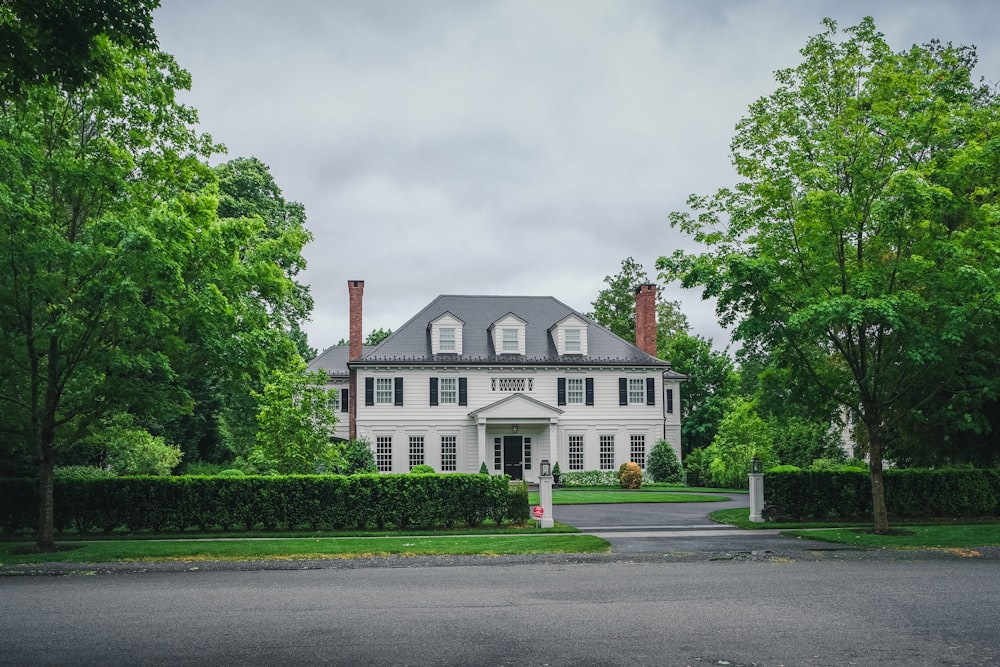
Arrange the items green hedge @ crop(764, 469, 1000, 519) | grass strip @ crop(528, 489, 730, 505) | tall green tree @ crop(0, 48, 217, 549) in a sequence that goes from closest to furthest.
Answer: tall green tree @ crop(0, 48, 217, 549) → green hedge @ crop(764, 469, 1000, 519) → grass strip @ crop(528, 489, 730, 505)

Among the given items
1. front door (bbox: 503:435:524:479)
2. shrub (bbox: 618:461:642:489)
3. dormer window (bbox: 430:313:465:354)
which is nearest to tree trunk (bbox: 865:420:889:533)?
shrub (bbox: 618:461:642:489)

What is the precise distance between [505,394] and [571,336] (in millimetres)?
4603

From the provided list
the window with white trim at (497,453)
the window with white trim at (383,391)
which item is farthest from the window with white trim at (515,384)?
the window with white trim at (383,391)

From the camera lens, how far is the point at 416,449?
39438mm

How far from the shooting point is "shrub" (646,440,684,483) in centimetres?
4044

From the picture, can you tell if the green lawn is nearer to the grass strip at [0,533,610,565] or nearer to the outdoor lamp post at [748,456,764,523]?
the outdoor lamp post at [748,456,764,523]

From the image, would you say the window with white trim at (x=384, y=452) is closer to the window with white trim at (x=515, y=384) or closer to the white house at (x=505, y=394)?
the white house at (x=505, y=394)

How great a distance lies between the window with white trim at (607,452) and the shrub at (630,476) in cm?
145

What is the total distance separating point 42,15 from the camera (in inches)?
329

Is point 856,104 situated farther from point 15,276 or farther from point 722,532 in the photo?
point 15,276

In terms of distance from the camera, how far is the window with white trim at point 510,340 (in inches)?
1591

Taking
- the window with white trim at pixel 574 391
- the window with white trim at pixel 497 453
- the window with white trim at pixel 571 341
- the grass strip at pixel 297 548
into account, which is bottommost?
the grass strip at pixel 297 548

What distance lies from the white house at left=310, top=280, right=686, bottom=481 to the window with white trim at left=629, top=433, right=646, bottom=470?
5cm

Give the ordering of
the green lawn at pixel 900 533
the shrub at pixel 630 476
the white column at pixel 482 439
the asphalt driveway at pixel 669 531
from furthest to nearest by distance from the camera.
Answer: the white column at pixel 482 439, the shrub at pixel 630 476, the green lawn at pixel 900 533, the asphalt driveway at pixel 669 531
